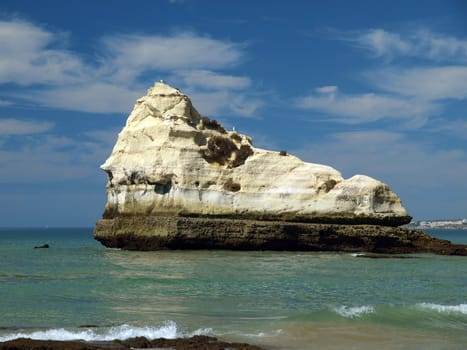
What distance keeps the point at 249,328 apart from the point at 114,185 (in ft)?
86.9

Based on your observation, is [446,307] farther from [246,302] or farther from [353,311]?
[246,302]

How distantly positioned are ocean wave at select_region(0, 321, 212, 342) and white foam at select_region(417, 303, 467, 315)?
5878 millimetres

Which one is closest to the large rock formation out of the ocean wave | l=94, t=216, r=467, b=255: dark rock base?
l=94, t=216, r=467, b=255: dark rock base

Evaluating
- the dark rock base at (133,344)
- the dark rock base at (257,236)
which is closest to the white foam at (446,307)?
the dark rock base at (133,344)

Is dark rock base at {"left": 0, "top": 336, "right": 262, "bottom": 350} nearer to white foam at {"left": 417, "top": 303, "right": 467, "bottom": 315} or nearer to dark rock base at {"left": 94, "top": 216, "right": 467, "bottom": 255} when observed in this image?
white foam at {"left": 417, "top": 303, "right": 467, "bottom": 315}

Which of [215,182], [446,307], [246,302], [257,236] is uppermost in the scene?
[215,182]

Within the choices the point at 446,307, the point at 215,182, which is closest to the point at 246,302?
the point at 446,307

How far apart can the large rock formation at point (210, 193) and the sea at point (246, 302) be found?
273 inches

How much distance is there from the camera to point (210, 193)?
121 feet

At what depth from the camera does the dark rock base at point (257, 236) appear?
115 feet

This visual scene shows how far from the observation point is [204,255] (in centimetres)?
3195

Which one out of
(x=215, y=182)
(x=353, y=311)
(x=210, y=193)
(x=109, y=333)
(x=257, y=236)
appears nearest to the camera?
(x=109, y=333)

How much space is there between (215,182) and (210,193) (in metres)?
0.81

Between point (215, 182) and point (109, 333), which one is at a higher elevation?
point (215, 182)
